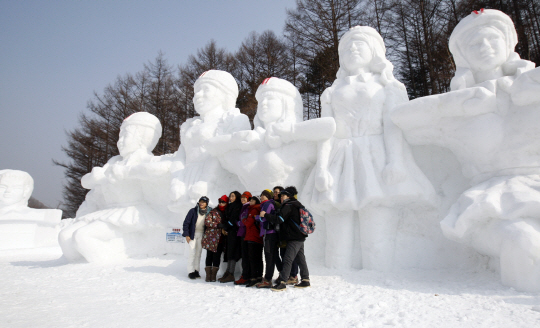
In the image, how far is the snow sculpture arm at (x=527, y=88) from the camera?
317 centimetres

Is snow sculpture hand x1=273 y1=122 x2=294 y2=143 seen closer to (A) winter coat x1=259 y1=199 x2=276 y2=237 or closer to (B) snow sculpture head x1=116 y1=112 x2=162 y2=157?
(A) winter coat x1=259 y1=199 x2=276 y2=237

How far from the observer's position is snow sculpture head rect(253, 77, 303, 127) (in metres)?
4.73

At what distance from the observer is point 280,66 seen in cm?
1270

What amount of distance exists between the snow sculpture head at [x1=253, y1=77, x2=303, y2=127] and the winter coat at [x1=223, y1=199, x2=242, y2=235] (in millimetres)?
1412

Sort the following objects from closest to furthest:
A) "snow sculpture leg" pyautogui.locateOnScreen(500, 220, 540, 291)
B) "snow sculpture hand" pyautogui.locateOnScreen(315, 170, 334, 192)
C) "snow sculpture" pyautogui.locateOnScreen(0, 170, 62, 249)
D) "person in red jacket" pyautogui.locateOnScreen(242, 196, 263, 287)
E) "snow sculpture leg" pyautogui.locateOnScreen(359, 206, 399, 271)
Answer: "snow sculpture leg" pyautogui.locateOnScreen(500, 220, 540, 291)
"person in red jacket" pyautogui.locateOnScreen(242, 196, 263, 287)
"snow sculpture leg" pyautogui.locateOnScreen(359, 206, 399, 271)
"snow sculpture hand" pyautogui.locateOnScreen(315, 170, 334, 192)
"snow sculpture" pyautogui.locateOnScreen(0, 170, 62, 249)

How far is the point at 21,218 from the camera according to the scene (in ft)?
24.9

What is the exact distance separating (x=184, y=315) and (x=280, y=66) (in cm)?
1123

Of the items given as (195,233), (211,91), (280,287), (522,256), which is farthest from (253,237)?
(211,91)

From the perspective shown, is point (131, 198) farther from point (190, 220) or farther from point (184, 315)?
point (184, 315)

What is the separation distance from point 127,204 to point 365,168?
414cm

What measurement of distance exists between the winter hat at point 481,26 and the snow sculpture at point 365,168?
2.40 ft

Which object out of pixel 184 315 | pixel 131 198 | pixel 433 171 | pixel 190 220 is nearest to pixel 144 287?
pixel 190 220

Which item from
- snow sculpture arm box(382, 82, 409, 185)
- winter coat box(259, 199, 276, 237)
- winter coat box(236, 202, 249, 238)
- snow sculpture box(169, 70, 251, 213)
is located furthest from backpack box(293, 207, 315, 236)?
snow sculpture box(169, 70, 251, 213)

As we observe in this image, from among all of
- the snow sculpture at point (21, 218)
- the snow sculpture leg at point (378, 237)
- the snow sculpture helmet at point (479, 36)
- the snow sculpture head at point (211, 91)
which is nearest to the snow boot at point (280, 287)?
the snow sculpture leg at point (378, 237)
